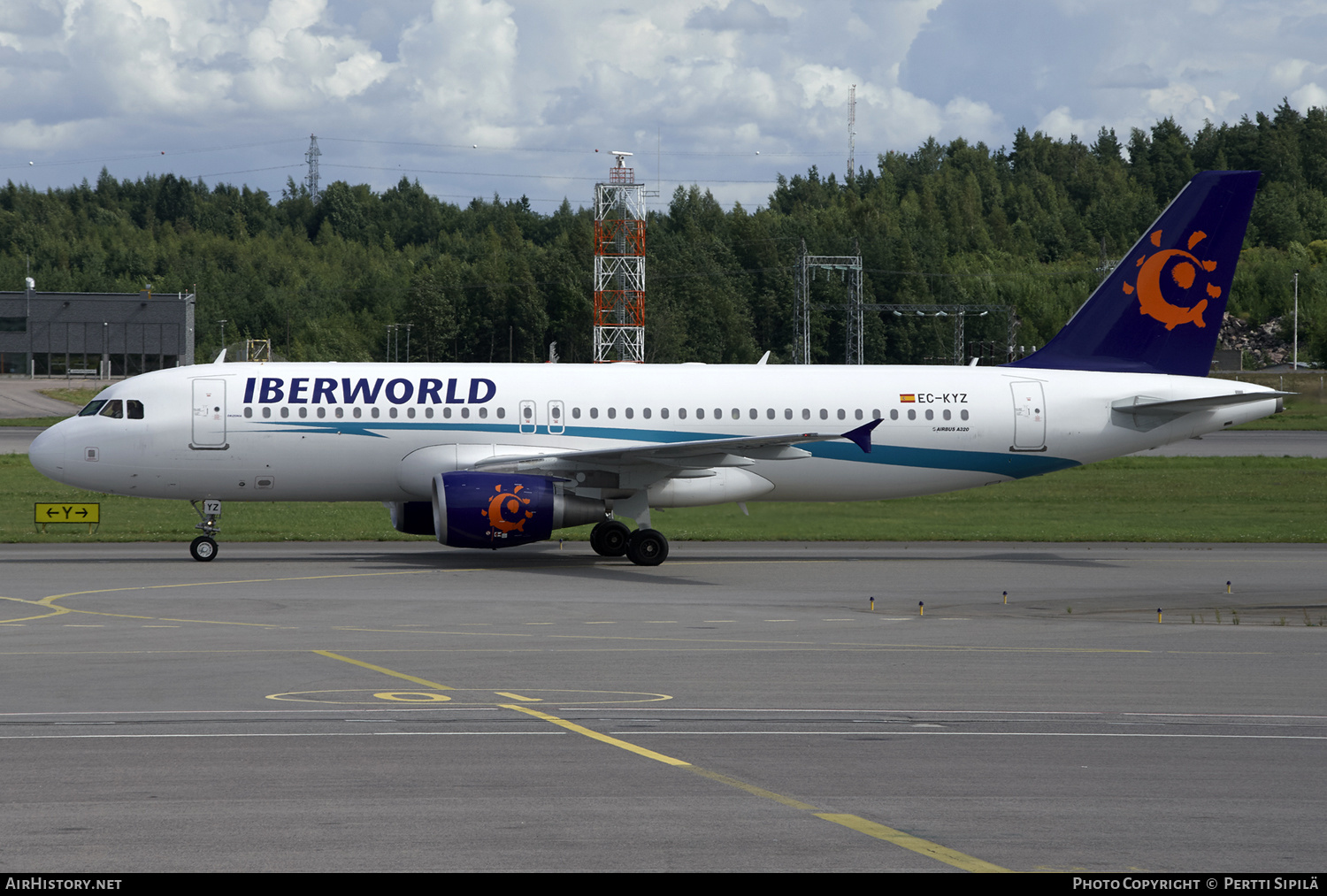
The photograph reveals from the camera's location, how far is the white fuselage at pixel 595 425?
30500mm

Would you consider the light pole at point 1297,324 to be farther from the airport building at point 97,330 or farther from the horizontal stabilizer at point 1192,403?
the airport building at point 97,330

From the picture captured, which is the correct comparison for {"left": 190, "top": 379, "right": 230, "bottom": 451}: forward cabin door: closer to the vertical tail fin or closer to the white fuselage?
the white fuselage

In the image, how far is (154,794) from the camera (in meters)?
11.2

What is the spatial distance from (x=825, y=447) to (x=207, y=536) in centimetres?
1427

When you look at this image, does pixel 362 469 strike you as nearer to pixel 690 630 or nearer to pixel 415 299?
pixel 690 630

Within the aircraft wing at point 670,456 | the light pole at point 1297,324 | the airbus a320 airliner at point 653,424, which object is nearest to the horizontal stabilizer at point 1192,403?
the airbus a320 airliner at point 653,424

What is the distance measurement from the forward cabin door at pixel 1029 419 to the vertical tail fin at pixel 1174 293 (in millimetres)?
1395

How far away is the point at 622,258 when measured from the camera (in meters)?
96.9

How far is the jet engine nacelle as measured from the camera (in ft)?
93.2

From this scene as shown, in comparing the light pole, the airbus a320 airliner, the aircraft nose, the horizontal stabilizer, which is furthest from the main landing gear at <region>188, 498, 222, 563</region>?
the light pole

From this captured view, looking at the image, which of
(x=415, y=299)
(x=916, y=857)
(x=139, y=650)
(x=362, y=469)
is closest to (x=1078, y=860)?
(x=916, y=857)

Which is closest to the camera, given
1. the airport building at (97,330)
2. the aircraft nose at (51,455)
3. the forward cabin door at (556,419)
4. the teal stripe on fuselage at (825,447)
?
the aircraft nose at (51,455)

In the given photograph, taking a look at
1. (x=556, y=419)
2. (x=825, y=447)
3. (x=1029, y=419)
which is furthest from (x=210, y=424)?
(x=1029, y=419)

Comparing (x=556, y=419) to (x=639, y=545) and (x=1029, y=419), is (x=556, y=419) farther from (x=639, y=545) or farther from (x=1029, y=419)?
(x=1029, y=419)
